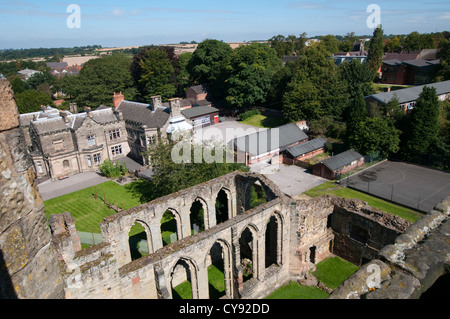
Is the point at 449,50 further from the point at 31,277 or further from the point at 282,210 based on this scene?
the point at 31,277

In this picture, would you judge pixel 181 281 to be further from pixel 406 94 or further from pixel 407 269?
Answer: pixel 406 94

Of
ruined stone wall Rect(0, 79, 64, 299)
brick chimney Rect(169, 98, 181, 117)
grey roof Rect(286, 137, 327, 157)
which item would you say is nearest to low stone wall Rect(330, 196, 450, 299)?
ruined stone wall Rect(0, 79, 64, 299)

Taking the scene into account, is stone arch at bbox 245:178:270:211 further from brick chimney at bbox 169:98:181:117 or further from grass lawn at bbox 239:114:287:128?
grass lawn at bbox 239:114:287:128

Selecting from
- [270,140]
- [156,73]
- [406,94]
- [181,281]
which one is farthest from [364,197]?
[156,73]

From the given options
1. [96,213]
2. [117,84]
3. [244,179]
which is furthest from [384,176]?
[117,84]

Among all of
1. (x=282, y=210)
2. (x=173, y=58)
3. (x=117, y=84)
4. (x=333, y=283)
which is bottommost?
(x=333, y=283)

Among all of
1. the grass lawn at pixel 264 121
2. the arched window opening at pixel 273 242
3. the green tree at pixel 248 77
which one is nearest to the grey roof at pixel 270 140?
the grass lawn at pixel 264 121

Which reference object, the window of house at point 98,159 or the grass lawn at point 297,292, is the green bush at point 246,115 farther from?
the grass lawn at point 297,292
